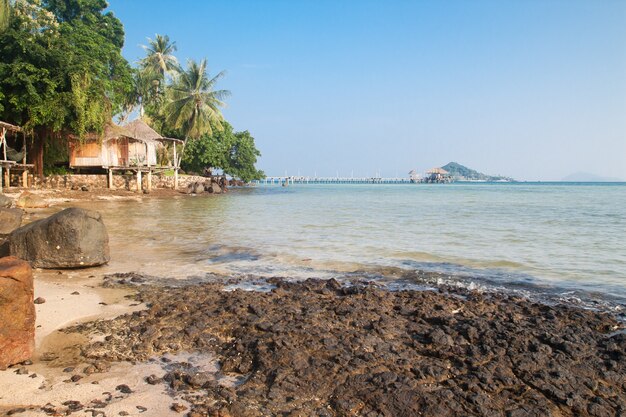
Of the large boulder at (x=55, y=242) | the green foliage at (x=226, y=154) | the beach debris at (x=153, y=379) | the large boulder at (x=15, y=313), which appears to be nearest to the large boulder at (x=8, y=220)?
the large boulder at (x=55, y=242)

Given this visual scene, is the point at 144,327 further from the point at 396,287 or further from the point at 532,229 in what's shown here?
the point at 532,229

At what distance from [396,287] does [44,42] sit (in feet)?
83.2

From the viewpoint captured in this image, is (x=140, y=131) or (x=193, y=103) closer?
(x=140, y=131)

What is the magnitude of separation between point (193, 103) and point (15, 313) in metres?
41.2

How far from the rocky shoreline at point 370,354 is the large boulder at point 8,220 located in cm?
572

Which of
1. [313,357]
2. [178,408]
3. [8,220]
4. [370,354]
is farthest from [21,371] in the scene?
[8,220]

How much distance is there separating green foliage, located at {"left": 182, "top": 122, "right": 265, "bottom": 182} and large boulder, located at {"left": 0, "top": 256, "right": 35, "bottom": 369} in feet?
150

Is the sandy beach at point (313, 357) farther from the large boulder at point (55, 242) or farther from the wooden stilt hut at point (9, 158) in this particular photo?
the wooden stilt hut at point (9, 158)

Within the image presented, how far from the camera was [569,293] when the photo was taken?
24.4ft

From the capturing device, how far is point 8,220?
33.3 feet

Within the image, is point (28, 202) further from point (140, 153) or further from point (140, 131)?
point (140, 153)

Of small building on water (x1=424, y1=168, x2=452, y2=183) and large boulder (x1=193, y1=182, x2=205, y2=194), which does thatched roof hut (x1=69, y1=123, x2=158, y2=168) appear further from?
small building on water (x1=424, y1=168, x2=452, y2=183)

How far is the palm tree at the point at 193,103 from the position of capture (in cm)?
4259

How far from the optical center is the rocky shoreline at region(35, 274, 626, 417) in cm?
357
